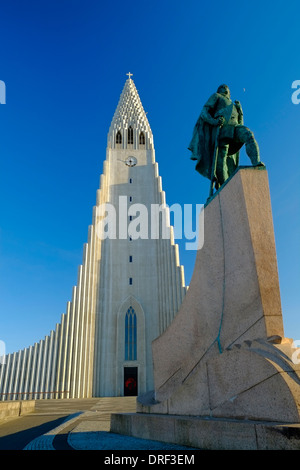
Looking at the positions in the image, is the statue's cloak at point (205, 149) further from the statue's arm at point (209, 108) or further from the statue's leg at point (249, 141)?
the statue's leg at point (249, 141)

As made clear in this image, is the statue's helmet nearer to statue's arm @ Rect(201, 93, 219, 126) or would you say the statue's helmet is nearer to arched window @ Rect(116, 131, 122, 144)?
statue's arm @ Rect(201, 93, 219, 126)

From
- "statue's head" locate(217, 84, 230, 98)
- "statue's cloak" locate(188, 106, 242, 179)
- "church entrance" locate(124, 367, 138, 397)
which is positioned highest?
"statue's head" locate(217, 84, 230, 98)

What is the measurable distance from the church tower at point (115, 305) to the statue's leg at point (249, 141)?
2007 cm

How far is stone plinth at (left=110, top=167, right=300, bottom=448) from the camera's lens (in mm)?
3301

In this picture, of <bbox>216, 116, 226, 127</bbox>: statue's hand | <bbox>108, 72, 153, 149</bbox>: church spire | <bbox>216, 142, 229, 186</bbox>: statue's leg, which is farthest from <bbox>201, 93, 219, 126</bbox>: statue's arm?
<bbox>108, 72, 153, 149</bbox>: church spire

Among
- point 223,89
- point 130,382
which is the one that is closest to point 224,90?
point 223,89

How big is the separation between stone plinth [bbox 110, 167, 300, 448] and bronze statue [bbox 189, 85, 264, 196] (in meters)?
0.94

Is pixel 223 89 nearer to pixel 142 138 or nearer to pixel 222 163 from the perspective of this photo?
pixel 222 163

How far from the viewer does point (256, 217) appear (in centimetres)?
452

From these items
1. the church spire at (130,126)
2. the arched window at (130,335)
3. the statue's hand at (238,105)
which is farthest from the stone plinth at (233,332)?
the church spire at (130,126)

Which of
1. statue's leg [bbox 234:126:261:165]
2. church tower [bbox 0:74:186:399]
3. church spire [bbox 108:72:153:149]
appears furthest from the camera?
church spire [bbox 108:72:153:149]

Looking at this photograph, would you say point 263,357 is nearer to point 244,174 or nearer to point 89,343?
point 244,174

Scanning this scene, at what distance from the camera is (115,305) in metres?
25.0

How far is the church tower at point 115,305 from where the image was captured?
22.2 metres
